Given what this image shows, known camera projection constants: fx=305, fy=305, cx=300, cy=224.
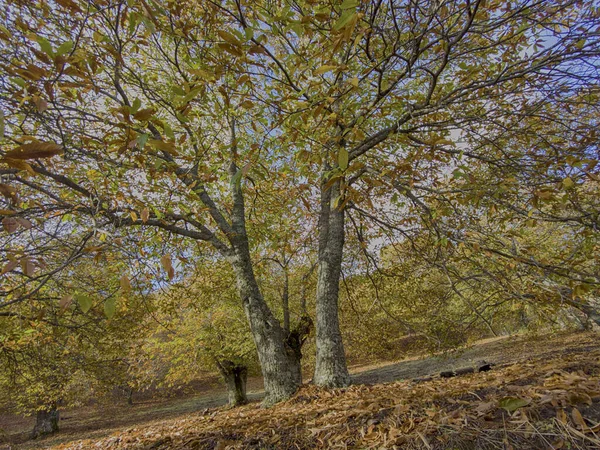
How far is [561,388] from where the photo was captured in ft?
6.85

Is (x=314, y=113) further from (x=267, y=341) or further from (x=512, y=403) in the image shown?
(x=267, y=341)

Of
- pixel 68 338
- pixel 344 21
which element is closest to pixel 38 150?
pixel 344 21

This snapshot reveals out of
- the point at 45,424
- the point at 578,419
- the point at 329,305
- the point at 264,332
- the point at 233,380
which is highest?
the point at 329,305

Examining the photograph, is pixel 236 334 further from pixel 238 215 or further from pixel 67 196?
pixel 67 196

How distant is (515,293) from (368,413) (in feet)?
6.05

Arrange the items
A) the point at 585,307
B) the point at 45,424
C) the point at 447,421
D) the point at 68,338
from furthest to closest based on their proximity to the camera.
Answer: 1. the point at 45,424
2. the point at 68,338
3. the point at 585,307
4. the point at 447,421

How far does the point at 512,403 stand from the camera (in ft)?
6.18

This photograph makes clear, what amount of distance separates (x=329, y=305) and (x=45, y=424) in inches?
718

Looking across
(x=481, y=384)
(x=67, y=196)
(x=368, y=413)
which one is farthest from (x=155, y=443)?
(x=67, y=196)

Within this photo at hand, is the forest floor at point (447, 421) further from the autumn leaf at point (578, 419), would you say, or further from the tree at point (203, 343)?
the tree at point (203, 343)

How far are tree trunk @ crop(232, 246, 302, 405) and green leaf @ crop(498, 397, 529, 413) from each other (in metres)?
3.07

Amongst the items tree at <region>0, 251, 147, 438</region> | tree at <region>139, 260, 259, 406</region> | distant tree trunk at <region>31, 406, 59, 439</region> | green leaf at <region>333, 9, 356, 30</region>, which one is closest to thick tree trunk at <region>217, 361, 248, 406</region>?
tree at <region>139, 260, 259, 406</region>

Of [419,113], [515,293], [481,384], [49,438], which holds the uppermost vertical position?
[419,113]

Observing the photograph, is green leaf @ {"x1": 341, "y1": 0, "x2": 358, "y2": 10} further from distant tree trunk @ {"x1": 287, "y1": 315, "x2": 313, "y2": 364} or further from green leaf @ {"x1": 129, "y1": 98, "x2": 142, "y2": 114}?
distant tree trunk @ {"x1": 287, "y1": 315, "x2": 313, "y2": 364}
